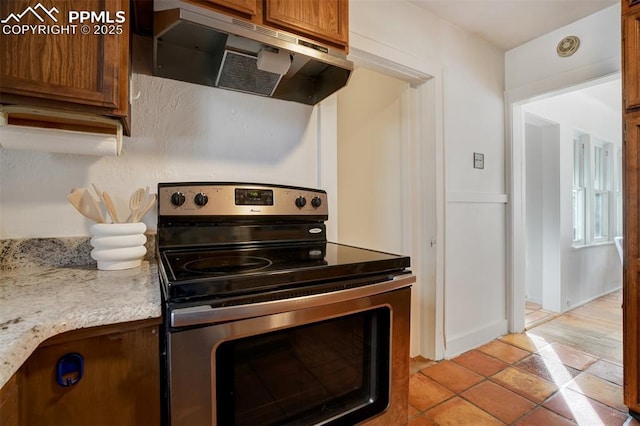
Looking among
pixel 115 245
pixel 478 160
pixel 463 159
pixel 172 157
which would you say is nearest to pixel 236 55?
pixel 172 157

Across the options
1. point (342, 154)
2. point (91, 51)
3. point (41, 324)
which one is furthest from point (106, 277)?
point (342, 154)

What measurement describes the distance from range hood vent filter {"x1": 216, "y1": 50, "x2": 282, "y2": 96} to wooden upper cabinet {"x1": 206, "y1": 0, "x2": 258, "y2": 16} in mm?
136

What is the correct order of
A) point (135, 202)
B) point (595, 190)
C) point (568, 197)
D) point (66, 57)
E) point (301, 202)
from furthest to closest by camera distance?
1. point (595, 190)
2. point (568, 197)
3. point (301, 202)
4. point (135, 202)
5. point (66, 57)

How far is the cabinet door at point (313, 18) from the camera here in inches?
45.7

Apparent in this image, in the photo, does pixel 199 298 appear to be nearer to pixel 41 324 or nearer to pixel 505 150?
pixel 41 324

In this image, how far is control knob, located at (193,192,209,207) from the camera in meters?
1.23

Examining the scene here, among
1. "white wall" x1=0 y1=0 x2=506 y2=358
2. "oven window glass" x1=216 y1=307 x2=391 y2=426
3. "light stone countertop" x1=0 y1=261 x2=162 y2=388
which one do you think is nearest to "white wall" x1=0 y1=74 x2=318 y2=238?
"white wall" x1=0 y1=0 x2=506 y2=358

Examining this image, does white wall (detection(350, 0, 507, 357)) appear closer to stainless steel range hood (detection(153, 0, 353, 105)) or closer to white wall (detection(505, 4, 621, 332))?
white wall (detection(505, 4, 621, 332))

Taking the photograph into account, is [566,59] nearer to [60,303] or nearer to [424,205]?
[424,205]

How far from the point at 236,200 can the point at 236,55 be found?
22.0 inches

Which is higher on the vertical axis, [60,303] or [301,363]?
[60,303]

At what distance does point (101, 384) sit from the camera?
0.68m

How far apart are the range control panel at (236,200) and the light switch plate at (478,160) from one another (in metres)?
1.49

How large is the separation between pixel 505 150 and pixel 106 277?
113 inches
